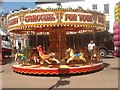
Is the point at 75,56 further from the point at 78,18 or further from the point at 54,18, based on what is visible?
the point at 54,18

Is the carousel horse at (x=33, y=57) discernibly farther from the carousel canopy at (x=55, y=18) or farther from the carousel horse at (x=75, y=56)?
the carousel canopy at (x=55, y=18)

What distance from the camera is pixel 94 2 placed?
1476 inches

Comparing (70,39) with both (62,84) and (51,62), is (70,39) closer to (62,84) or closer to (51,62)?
(51,62)

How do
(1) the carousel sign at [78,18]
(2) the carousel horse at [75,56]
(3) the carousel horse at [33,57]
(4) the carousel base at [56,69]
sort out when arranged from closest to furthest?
1. (4) the carousel base at [56,69]
2. (1) the carousel sign at [78,18]
3. (2) the carousel horse at [75,56]
4. (3) the carousel horse at [33,57]

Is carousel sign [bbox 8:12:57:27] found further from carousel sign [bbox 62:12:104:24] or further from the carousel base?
the carousel base

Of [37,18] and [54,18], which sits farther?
[37,18]

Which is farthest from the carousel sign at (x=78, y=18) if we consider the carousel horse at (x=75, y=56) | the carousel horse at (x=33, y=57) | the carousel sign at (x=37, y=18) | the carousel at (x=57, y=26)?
the carousel horse at (x=33, y=57)

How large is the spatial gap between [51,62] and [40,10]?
3.07m

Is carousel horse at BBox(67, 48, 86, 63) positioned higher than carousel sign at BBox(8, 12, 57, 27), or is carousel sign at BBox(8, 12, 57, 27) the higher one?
carousel sign at BBox(8, 12, 57, 27)

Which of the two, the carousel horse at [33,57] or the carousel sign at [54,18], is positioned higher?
the carousel sign at [54,18]

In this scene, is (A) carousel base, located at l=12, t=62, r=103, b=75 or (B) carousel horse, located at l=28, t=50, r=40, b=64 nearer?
(A) carousel base, located at l=12, t=62, r=103, b=75

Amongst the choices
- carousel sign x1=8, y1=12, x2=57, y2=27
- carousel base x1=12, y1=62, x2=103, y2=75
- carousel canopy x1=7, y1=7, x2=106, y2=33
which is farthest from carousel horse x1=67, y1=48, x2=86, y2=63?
carousel sign x1=8, y1=12, x2=57, y2=27

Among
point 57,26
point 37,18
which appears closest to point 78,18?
→ point 57,26

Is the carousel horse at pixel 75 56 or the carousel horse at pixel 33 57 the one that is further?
the carousel horse at pixel 33 57
